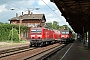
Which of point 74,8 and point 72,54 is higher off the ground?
point 74,8

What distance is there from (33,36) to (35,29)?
124 cm

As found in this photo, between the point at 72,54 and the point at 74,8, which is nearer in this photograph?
the point at 74,8

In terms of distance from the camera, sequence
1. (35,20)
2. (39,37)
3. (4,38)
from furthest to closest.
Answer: (35,20) < (4,38) < (39,37)

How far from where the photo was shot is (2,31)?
61625 millimetres

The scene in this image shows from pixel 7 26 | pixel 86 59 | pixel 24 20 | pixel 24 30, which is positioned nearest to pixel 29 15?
pixel 24 20

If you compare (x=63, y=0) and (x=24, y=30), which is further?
(x=24, y=30)

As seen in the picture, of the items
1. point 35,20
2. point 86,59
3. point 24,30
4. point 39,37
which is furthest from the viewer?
point 35,20

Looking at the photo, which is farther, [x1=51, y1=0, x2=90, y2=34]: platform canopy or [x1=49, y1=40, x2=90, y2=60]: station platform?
[x1=49, y1=40, x2=90, y2=60]: station platform

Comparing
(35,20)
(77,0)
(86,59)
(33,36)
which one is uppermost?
(35,20)

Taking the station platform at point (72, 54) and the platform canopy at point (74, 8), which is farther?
the station platform at point (72, 54)

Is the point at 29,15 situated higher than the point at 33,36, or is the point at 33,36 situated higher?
the point at 29,15

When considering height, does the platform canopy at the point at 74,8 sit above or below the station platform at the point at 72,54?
above

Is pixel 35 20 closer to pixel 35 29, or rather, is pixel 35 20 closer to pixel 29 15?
pixel 29 15

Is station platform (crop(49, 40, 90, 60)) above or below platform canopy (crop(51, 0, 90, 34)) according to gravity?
below
